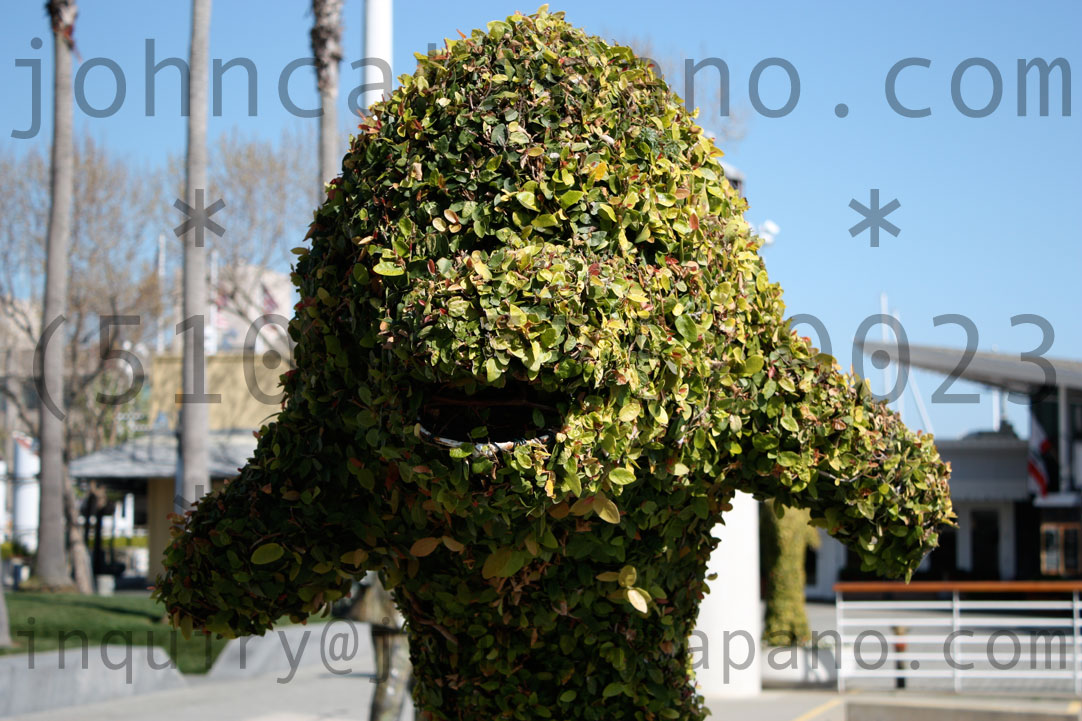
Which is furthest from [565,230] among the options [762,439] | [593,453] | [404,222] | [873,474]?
[873,474]

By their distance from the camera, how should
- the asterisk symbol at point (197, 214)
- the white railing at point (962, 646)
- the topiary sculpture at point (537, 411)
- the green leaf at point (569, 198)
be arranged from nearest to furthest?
the topiary sculpture at point (537, 411), the green leaf at point (569, 198), the white railing at point (962, 646), the asterisk symbol at point (197, 214)

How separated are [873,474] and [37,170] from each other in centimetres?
2334

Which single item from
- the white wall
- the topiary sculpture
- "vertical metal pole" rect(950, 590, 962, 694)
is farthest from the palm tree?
the topiary sculpture

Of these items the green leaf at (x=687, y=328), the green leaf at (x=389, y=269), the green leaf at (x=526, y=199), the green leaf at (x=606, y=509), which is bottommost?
the green leaf at (x=606, y=509)

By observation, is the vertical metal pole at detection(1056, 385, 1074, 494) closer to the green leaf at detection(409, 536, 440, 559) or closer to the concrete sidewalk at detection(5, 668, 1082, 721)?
the concrete sidewalk at detection(5, 668, 1082, 721)

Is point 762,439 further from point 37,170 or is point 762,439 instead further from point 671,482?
point 37,170

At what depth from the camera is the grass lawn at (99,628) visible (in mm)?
11008

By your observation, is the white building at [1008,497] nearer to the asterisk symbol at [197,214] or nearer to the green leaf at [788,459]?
the asterisk symbol at [197,214]

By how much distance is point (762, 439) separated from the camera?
123 inches

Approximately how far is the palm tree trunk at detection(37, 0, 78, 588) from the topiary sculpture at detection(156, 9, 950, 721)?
14.1 m

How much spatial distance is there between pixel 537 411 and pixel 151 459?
20590 millimetres

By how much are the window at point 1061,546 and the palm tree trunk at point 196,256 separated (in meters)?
17.1

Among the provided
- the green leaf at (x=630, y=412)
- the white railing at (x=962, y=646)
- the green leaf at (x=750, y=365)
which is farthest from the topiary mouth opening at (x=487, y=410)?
the white railing at (x=962, y=646)

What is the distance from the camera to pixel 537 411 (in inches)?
99.2
